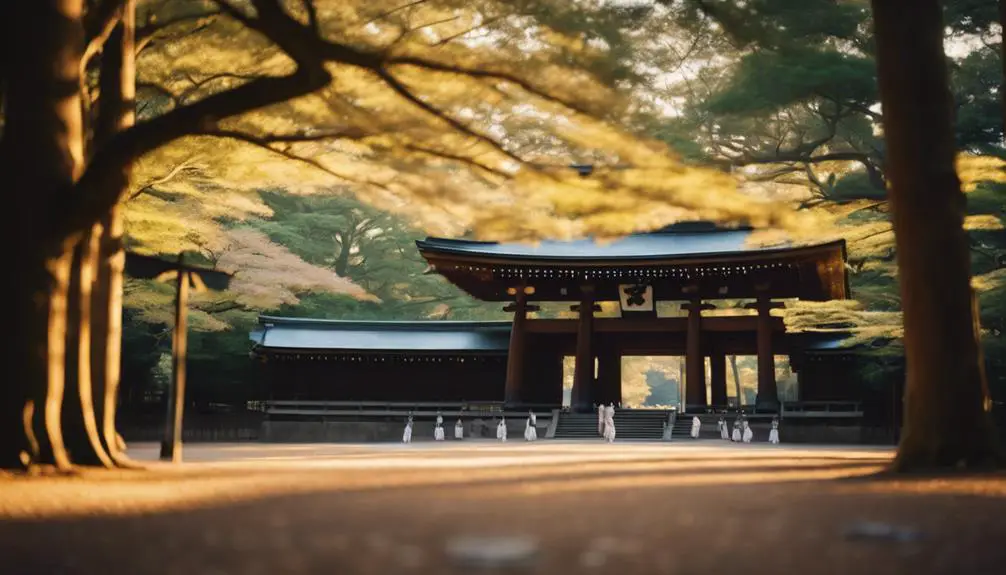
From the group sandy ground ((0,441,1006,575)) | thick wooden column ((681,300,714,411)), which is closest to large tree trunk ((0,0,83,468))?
sandy ground ((0,441,1006,575))

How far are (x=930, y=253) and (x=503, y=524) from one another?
6.60m

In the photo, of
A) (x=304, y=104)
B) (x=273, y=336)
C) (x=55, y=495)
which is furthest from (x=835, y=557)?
(x=273, y=336)

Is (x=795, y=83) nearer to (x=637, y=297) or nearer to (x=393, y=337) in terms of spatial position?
(x=637, y=297)

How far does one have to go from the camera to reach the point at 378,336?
28344mm

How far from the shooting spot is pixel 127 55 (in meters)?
12.1

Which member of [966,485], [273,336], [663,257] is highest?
[663,257]

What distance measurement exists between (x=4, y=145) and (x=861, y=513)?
8709 mm

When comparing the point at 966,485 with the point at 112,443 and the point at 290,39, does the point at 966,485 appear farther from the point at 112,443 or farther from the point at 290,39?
the point at 112,443

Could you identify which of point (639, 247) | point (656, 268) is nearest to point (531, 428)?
point (656, 268)

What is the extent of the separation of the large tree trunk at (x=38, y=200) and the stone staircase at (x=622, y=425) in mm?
16491

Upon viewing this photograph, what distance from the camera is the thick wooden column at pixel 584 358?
25.7 meters

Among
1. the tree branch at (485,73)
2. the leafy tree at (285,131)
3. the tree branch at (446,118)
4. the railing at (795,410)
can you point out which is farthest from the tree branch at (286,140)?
the railing at (795,410)

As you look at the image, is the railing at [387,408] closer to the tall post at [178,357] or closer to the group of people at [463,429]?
the group of people at [463,429]

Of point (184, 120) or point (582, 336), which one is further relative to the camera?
point (582, 336)
